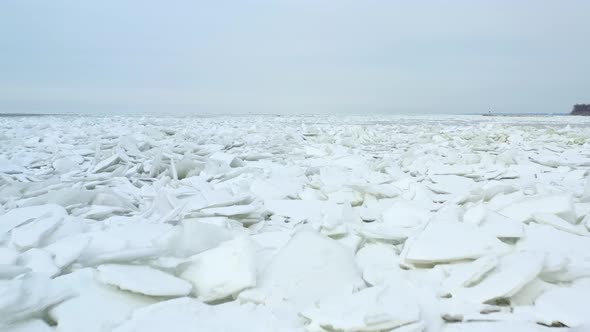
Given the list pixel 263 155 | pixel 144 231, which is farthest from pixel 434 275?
pixel 263 155

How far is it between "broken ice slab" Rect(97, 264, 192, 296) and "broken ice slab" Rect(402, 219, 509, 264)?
73cm

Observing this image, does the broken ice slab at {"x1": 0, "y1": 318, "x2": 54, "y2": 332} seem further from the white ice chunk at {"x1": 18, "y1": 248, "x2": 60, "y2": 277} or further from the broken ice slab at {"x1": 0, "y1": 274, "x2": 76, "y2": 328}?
the white ice chunk at {"x1": 18, "y1": 248, "x2": 60, "y2": 277}

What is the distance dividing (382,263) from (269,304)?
475mm

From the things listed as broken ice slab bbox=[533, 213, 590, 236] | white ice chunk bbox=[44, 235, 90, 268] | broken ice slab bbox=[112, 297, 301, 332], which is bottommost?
broken ice slab bbox=[112, 297, 301, 332]

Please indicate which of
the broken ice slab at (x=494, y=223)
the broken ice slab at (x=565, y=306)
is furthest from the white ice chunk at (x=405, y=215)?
the broken ice slab at (x=565, y=306)

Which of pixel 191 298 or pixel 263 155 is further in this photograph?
pixel 263 155

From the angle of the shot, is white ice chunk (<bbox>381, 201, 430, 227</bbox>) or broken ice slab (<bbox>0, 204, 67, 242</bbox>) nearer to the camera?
broken ice slab (<bbox>0, 204, 67, 242</bbox>)

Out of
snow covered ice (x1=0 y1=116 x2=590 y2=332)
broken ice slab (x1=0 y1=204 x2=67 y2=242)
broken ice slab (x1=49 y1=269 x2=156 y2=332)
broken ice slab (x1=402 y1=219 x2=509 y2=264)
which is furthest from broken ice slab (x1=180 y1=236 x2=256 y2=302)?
broken ice slab (x1=0 y1=204 x2=67 y2=242)

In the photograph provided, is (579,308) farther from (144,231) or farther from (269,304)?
(144,231)

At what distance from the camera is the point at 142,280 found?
127cm

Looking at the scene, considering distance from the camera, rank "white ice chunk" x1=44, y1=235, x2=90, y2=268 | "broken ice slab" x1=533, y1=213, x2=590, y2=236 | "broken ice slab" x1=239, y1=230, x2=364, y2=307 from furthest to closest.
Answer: "broken ice slab" x1=533, y1=213, x2=590, y2=236 < "white ice chunk" x1=44, y1=235, x2=90, y2=268 < "broken ice slab" x1=239, y1=230, x2=364, y2=307

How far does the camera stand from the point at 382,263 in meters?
1.52

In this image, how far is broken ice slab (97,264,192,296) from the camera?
4.03 feet

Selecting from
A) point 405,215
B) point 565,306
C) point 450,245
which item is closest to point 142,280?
point 450,245
